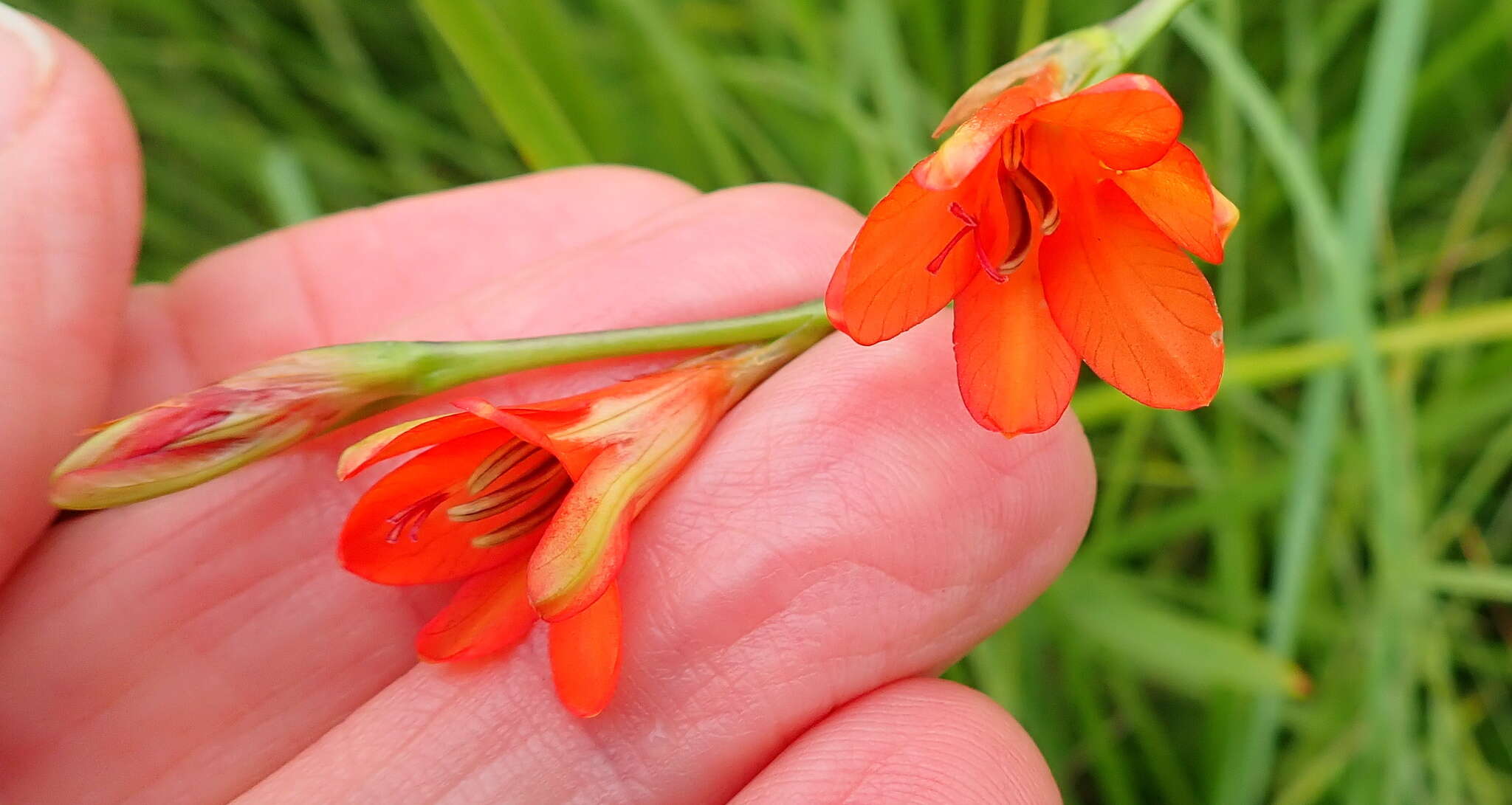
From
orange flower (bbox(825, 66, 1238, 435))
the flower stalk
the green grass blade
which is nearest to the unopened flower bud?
the flower stalk

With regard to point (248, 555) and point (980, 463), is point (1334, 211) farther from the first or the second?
point (248, 555)

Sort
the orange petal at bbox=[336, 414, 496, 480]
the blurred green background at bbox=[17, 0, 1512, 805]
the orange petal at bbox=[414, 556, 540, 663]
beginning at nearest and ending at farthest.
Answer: the orange petal at bbox=[336, 414, 496, 480] < the orange petal at bbox=[414, 556, 540, 663] < the blurred green background at bbox=[17, 0, 1512, 805]

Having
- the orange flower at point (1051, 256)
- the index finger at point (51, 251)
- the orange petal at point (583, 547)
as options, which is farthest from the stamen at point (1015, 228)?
the index finger at point (51, 251)

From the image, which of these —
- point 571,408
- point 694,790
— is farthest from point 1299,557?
point 571,408

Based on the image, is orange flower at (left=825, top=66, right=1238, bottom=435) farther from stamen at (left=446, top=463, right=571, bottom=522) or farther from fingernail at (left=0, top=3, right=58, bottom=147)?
fingernail at (left=0, top=3, right=58, bottom=147)

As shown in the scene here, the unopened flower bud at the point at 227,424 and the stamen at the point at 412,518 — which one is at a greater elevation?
the unopened flower bud at the point at 227,424

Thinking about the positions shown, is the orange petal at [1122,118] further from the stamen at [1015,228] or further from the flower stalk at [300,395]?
the flower stalk at [300,395]

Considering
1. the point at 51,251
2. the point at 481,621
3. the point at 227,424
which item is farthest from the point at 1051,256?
the point at 51,251
